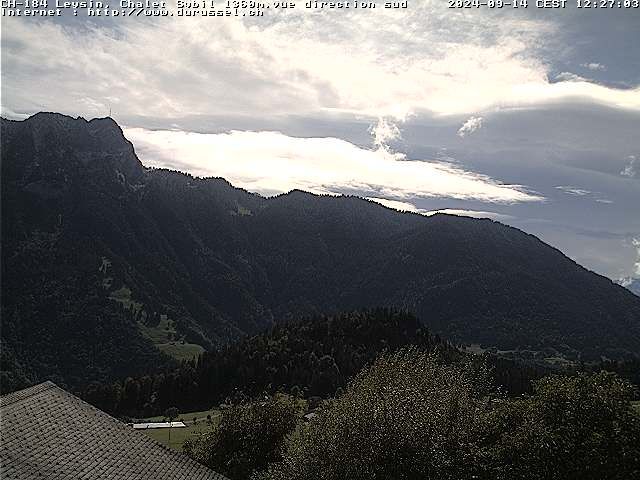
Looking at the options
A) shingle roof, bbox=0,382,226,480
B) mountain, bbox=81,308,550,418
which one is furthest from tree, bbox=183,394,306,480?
mountain, bbox=81,308,550,418

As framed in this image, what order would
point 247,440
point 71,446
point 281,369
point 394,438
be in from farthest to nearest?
point 281,369 → point 247,440 → point 394,438 → point 71,446

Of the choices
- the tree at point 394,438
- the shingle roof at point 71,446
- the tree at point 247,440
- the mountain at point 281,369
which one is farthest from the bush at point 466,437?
the mountain at point 281,369

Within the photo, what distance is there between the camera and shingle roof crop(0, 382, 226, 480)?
19953 mm

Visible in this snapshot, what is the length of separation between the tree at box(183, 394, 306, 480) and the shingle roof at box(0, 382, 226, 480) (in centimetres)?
1480

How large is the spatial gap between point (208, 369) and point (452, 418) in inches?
4921

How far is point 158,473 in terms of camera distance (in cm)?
2466

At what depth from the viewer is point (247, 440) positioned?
43906mm

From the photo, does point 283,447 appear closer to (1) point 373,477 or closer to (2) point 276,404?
(2) point 276,404

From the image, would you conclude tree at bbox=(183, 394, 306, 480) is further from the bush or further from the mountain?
the mountain

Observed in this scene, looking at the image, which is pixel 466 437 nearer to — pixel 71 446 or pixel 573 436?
pixel 573 436

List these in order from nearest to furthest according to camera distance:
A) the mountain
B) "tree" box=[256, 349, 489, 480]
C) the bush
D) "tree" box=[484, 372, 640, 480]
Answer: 1. "tree" box=[256, 349, 489, 480]
2. the bush
3. "tree" box=[484, 372, 640, 480]
4. the mountain

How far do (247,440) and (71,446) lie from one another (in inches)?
921

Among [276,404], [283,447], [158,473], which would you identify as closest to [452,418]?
[283,447]

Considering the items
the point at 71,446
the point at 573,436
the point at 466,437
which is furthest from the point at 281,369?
the point at 71,446
